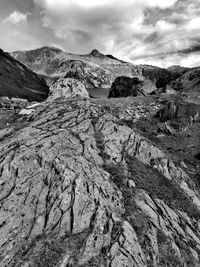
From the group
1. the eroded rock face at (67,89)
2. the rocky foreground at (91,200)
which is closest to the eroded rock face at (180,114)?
the rocky foreground at (91,200)

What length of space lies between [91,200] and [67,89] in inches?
2099

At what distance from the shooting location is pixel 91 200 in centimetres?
1578

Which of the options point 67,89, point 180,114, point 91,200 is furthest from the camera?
point 67,89

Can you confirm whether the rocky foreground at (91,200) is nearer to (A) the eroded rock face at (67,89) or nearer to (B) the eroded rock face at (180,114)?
(B) the eroded rock face at (180,114)

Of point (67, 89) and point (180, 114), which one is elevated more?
point (180, 114)

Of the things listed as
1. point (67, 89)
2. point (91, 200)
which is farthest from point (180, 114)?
point (91, 200)

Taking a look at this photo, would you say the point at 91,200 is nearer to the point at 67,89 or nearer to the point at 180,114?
the point at 180,114

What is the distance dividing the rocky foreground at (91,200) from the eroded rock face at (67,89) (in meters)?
39.7

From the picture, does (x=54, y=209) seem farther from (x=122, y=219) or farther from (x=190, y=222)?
(x=190, y=222)

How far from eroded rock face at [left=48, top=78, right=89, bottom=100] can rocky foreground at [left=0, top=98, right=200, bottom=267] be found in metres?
39.7

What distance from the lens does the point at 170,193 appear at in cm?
2017

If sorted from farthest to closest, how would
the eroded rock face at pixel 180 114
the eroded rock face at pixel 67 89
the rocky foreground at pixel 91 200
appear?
the eroded rock face at pixel 67 89 → the eroded rock face at pixel 180 114 → the rocky foreground at pixel 91 200

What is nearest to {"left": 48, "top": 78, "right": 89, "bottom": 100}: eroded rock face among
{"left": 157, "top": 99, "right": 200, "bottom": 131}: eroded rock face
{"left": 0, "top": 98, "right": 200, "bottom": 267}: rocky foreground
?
{"left": 157, "top": 99, "right": 200, "bottom": 131}: eroded rock face

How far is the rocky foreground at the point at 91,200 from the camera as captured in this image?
13500 millimetres
